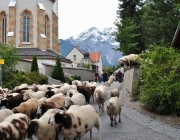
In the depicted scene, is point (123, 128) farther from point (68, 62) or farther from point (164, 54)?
A: point (68, 62)

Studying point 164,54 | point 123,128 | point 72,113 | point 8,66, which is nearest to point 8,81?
point 8,66

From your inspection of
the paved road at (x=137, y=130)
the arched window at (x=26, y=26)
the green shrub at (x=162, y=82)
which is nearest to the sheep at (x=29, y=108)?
the paved road at (x=137, y=130)

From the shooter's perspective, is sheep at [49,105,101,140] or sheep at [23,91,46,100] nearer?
sheep at [49,105,101,140]

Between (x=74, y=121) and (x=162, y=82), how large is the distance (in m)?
6.28

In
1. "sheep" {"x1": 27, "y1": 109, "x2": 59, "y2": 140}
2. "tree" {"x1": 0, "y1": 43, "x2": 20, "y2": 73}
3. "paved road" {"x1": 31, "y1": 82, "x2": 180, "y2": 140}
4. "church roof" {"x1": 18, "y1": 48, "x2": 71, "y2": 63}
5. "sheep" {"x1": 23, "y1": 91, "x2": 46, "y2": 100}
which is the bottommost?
"paved road" {"x1": 31, "y1": 82, "x2": 180, "y2": 140}

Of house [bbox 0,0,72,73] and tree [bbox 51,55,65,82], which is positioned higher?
house [bbox 0,0,72,73]

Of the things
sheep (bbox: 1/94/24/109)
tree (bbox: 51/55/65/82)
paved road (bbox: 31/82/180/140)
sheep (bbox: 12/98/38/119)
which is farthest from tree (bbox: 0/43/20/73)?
sheep (bbox: 12/98/38/119)

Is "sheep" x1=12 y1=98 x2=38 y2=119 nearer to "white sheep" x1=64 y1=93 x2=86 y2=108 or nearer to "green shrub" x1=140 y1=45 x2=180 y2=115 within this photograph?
"white sheep" x1=64 y1=93 x2=86 y2=108

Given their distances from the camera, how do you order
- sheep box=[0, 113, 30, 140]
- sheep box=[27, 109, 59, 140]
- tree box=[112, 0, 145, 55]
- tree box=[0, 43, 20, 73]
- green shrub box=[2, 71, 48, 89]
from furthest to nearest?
1. tree box=[112, 0, 145, 55]
2. tree box=[0, 43, 20, 73]
3. green shrub box=[2, 71, 48, 89]
4. sheep box=[27, 109, 59, 140]
5. sheep box=[0, 113, 30, 140]

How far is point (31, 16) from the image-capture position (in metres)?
42.3

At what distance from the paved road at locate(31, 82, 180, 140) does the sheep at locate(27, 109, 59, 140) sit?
4.83ft

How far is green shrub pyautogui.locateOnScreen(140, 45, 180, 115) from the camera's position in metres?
12.3

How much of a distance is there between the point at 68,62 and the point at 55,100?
111ft

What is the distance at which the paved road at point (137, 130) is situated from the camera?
9016mm
